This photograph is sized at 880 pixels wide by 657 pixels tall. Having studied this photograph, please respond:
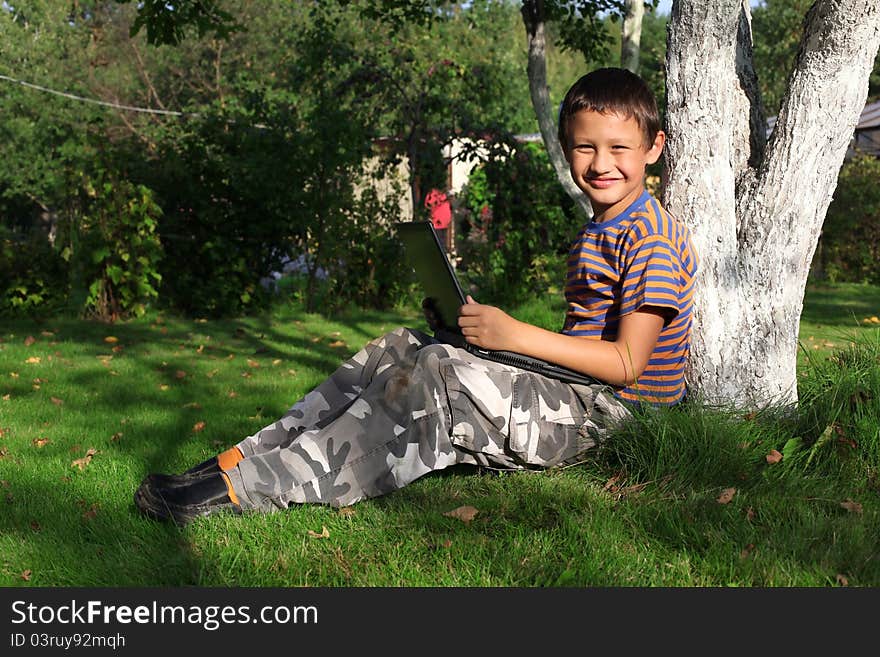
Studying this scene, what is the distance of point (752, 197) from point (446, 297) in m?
1.50

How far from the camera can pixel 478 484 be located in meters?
3.71

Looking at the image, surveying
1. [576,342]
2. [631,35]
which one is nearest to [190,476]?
[576,342]

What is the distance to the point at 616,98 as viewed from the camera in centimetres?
339

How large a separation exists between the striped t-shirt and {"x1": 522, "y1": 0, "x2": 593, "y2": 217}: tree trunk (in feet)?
9.23

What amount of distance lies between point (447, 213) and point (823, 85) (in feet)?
38.3

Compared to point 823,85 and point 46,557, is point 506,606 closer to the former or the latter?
point 46,557

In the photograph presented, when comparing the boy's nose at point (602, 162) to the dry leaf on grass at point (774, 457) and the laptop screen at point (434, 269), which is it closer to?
the laptop screen at point (434, 269)

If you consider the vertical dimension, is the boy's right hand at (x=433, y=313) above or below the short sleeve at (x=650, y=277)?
below

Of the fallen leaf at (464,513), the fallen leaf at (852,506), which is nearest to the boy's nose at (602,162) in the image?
the fallen leaf at (464,513)

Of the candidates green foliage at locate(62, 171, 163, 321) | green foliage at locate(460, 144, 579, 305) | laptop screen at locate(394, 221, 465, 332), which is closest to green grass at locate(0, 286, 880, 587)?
laptop screen at locate(394, 221, 465, 332)

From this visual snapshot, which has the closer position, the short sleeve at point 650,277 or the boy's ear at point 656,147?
the short sleeve at point 650,277

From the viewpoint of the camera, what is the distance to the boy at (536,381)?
326cm

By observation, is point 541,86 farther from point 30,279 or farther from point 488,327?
point 30,279

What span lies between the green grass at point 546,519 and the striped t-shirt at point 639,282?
180mm
